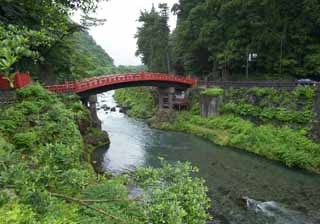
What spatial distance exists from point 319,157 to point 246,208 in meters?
8.66

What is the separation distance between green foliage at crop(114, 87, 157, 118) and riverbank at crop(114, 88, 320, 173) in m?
10.2

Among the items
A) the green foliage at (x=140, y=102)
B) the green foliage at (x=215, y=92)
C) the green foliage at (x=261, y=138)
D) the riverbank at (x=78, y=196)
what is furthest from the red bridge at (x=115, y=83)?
the riverbank at (x=78, y=196)

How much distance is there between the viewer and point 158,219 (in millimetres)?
5473

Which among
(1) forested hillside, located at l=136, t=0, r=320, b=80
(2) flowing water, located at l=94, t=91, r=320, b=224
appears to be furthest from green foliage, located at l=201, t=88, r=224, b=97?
(2) flowing water, located at l=94, t=91, r=320, b=224

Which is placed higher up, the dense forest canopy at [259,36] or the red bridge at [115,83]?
the dense forest canopy at [259,36]

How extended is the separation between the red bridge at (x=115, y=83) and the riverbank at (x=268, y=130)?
617 cm

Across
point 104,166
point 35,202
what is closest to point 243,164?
point 104,166

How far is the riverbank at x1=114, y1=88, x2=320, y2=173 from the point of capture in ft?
65.1

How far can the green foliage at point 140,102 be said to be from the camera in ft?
137

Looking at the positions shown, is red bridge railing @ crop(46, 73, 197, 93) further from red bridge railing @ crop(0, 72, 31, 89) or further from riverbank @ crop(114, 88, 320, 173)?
riverbank @ crop(114, 88, 320, 173)

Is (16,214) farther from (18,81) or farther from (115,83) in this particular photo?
(115,83)

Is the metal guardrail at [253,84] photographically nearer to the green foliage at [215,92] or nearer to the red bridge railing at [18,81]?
the green foliage at [215,92]

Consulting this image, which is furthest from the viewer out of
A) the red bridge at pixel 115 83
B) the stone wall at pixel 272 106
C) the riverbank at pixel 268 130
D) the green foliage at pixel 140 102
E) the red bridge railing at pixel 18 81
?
the green foliage at pixel 140 102

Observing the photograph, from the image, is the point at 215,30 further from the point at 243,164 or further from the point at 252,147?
the point at 243,164
